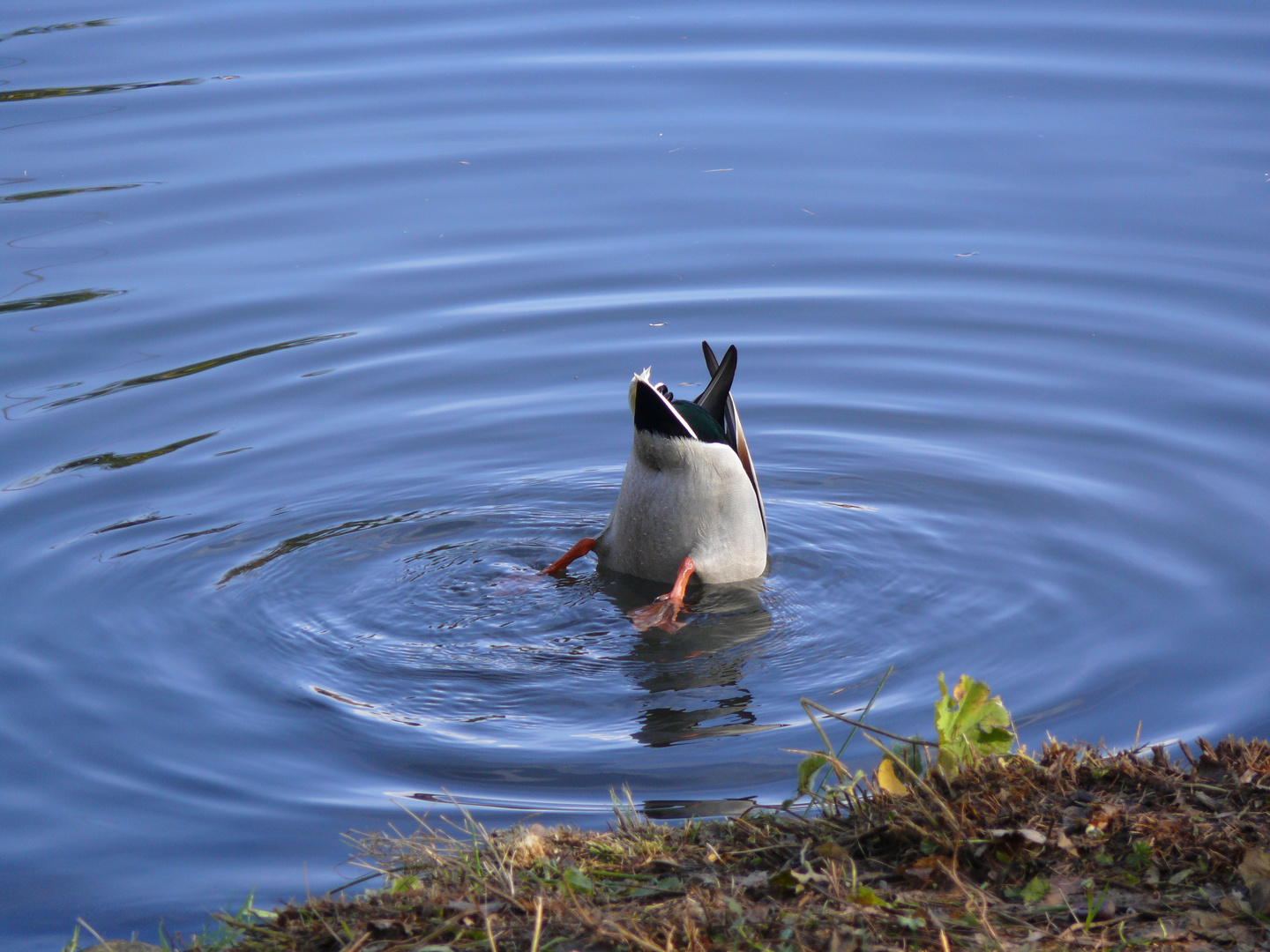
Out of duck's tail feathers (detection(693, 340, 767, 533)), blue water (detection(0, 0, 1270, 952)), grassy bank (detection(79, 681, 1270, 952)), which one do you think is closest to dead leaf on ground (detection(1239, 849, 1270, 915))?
grassy bank (detection(79, 681, 1270, 952))

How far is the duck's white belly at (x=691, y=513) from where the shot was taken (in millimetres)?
6234

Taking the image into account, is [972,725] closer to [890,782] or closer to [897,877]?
[890,782]

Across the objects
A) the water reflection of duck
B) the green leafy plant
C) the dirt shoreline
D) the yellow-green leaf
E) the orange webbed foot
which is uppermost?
the green leafy plant

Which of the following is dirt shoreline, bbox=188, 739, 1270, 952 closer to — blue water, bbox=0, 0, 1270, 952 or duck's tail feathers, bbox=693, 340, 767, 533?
blue water, bbox=0, 0, 1270, 952

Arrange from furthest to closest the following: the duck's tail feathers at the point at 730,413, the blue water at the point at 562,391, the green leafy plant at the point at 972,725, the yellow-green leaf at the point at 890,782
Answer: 1. the duck's tail feathers at the point at 730,413
2. the blue water at the point at 562,391
3. the green leafy plant at the point at 972,725
4. the yellow-green leaf at the point at 890,782

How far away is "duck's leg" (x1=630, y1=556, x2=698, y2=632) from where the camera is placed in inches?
233

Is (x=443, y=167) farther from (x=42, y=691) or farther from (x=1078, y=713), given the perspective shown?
(x=1078, y=713)

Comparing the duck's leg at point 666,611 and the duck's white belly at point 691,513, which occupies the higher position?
the duck's white belly at point 691,513

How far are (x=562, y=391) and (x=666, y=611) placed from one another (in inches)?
104

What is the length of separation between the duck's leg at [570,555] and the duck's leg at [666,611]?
19.4 inches

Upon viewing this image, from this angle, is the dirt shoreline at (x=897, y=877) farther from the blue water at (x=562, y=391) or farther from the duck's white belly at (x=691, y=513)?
the duck's white belly at (x=691, y=513)

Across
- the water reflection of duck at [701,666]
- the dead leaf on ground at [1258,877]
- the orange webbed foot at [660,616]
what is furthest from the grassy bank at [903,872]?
the orange webbed foot at [660,616]

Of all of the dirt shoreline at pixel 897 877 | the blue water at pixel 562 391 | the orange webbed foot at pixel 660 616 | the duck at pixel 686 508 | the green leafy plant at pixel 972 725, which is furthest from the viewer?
the duck at pixel 686 508

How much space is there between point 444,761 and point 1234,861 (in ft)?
8.71
